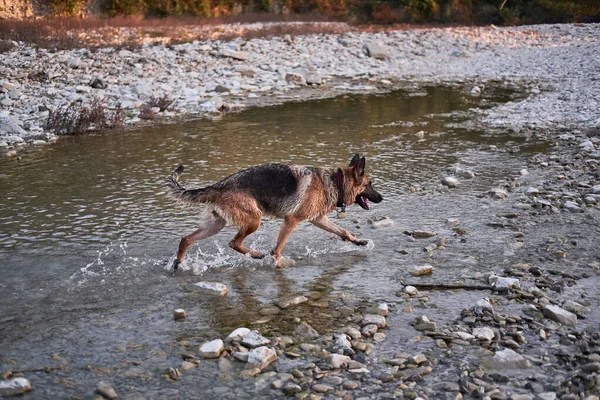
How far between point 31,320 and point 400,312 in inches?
146

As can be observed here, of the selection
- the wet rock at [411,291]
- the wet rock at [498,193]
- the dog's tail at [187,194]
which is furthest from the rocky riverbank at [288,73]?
the wet rock at [411,291]

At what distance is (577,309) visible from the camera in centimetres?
624

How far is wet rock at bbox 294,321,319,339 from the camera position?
5957 mm

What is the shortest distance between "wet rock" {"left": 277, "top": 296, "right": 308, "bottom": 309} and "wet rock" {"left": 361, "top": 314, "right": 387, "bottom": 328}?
83 centimetres

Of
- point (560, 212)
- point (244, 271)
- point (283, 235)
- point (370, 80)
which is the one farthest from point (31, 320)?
point (370, 80)

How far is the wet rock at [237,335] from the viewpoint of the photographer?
5.79 meters

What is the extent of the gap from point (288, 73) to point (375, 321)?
2061 cm

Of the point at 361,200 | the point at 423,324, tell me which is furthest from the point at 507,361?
the point at 361,200

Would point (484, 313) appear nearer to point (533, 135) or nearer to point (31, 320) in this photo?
point (31, 320)

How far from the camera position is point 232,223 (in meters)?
7.88

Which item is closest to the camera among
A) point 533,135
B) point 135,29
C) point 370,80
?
point 533,135

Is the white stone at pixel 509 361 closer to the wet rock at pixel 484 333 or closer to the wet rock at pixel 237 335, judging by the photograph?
the wet rock at pixel 484 333

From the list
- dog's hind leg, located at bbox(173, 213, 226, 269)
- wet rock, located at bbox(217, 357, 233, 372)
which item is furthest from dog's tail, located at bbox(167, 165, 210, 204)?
wet rock, located at bbox(217, 357, 233, 372)

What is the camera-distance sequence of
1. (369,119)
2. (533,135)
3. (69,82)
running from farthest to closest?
(69,82) → (369,119) → (533,135)
